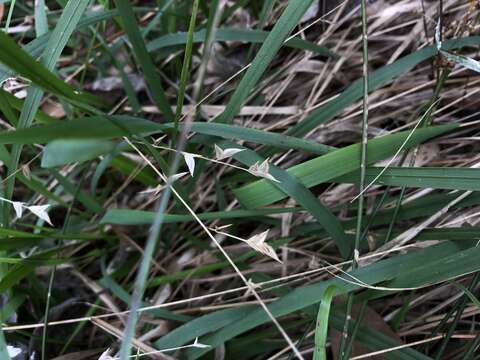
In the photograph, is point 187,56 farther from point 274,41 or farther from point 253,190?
point 253,190

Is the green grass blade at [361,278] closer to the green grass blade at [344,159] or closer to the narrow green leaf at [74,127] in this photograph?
the green grass blade at [344,159]

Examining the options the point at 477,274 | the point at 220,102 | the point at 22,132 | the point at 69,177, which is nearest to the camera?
the point at 22,132

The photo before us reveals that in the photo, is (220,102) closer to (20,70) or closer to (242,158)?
(242,158)

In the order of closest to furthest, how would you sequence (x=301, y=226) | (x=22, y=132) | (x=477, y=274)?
(x=22, y=132) → (x=477, y=274) → (x=301, y=226)

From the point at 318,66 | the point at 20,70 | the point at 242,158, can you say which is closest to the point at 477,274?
the point at 242,158

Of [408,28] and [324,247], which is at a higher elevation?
[408,28]

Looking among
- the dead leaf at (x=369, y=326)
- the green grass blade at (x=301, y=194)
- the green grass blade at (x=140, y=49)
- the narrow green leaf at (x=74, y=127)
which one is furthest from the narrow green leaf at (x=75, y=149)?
the dead leaf at (x=369, y=326)
